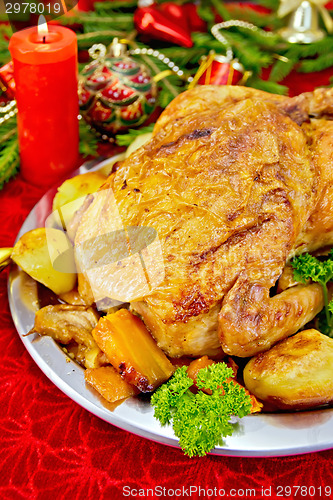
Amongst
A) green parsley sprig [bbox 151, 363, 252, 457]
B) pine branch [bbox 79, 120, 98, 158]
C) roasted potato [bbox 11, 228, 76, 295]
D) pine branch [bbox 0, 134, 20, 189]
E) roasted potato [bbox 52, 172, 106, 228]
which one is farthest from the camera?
pine branch [bbox 79, 120, 98, 158]

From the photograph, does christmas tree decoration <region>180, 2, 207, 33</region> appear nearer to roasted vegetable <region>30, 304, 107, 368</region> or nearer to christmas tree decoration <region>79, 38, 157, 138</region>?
christmas tree decoration <region>79, 38, 157, 138</region>

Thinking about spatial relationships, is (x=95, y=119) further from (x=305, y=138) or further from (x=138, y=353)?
(x=138, y=353)

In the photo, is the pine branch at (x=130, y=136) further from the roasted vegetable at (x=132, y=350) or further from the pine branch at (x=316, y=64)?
the pine branch at (x=316, y=64)

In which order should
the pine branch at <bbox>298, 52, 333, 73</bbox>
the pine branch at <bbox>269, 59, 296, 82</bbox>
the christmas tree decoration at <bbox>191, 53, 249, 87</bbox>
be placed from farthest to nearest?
1. the pine branch at <bbox>298, 52, 333, 73</bbox>
2. the pine branch at <bbox>269, 59, 296, 82</bbox>
3. the christmas tree decoration at <bbox>191, 53, 249, 87</bbox>

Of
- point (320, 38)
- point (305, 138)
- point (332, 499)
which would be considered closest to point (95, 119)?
point (305, 138)

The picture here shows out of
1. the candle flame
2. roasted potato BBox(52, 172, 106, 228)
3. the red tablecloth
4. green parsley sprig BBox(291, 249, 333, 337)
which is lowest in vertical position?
the red tablecloth

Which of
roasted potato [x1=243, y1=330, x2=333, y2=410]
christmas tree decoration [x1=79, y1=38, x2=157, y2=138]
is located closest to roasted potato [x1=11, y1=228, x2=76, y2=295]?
roasted potato [x1=243, y1=330, x2=333, y2=410]

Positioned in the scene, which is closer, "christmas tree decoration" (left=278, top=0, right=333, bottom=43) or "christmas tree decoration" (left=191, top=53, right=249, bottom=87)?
"christmas tree decoration" (left=191, top=53, right=249, bottom=87)
